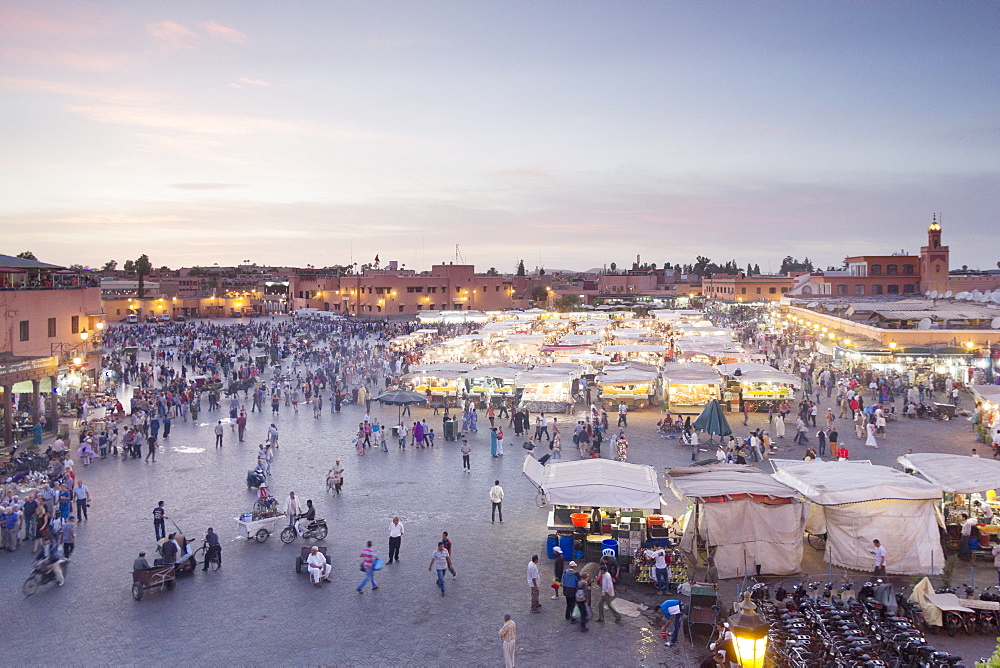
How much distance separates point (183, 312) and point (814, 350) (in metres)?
73.1

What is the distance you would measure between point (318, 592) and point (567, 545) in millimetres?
3784

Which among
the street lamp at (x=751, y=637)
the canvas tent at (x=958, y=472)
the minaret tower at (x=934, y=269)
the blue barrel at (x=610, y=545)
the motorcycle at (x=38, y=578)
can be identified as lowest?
the motorcycle at (x=38, y=578)

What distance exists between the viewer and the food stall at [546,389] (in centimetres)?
2431

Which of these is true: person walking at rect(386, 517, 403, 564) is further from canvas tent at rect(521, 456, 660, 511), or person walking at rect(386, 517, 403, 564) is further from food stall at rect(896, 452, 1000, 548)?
food stall at rect(896, 452, 1000, 548)

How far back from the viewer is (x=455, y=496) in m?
15.0

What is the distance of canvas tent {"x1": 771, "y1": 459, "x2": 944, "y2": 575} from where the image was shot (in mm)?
10648

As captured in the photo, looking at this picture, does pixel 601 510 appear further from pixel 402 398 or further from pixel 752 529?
pixel 402 398

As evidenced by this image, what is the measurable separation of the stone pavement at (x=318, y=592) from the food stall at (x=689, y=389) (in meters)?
6.81

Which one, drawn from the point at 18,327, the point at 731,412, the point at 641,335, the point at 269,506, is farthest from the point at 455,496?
the point at 641,335

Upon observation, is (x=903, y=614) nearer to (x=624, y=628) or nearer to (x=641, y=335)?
(x=624, y=628)

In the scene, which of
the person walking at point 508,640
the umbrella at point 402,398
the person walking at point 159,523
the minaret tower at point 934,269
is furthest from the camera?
the minaret tower at point 934,269

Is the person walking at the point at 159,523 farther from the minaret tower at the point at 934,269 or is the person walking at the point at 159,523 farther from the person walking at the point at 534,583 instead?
the minaret tower at the point at 934,269

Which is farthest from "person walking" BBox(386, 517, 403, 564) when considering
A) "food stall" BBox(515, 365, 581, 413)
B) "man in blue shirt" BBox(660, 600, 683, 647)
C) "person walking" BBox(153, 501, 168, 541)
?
"food stall" BBox(515, 365, 581, 413)

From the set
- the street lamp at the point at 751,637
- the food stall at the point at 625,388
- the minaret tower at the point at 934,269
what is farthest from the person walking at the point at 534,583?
the minaret tower at the point at 934,269
